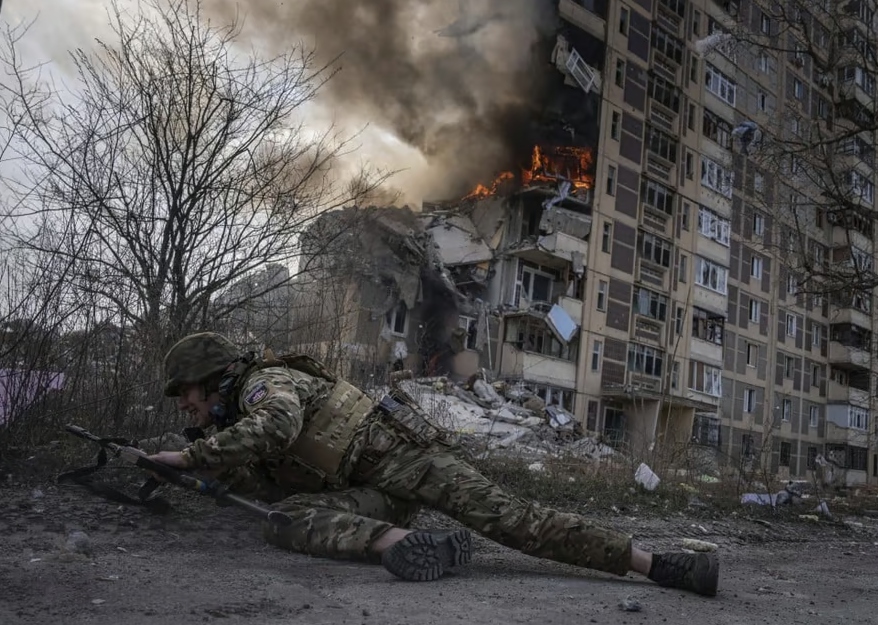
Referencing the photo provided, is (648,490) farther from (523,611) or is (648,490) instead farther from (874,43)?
(874,43)

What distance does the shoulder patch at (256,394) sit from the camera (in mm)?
2984

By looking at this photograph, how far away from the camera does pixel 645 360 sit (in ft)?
94.3

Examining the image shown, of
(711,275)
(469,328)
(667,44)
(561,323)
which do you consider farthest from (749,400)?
(469,328)

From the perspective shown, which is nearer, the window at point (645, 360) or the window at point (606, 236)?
the window at point (606, 236)

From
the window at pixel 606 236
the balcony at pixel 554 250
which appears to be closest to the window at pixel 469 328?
the balcony at pixel 554 250

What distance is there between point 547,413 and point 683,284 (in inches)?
449

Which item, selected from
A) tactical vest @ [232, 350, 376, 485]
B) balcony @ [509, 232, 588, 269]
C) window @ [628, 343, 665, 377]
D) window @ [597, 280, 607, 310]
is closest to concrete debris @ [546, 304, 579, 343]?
balcony @ [509, 232, 588, 269]

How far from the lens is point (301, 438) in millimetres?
3219

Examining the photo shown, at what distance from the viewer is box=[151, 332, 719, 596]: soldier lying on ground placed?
2.87m

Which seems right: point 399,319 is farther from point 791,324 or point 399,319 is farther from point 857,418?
point 857,418

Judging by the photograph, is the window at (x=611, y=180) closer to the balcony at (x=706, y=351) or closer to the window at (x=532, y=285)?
the window at (x=532, y=285)

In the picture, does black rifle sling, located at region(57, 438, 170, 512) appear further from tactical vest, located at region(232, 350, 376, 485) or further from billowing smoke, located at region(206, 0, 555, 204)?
billowing smoke, located at region(206, 0, 555, 204)

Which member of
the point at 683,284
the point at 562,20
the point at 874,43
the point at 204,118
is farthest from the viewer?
the point at 683,284

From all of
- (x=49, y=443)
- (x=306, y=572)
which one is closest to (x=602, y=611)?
(x=306, y=572)
